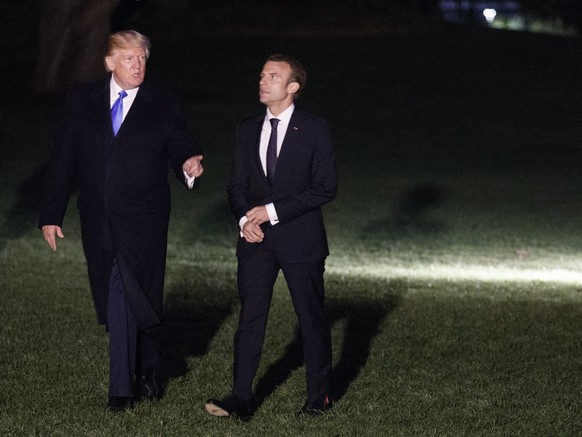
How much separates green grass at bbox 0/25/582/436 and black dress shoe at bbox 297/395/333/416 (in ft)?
0.28

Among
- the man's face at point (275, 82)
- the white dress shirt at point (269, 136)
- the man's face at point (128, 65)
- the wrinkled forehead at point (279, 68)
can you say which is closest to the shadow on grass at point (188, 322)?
the white dress shirt at point (269, 136)

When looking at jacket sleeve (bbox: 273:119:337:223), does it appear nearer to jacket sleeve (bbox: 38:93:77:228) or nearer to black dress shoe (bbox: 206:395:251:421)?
black dress shoe (bbox: 206:395:251:421)

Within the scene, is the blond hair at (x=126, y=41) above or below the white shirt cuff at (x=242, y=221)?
above

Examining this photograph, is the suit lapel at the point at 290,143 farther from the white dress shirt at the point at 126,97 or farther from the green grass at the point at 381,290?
the green grass at the point at 381,290

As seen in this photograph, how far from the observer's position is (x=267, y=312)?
26.5 ft

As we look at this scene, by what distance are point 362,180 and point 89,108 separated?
1556cm

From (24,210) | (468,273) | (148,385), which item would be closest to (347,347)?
(148,385)

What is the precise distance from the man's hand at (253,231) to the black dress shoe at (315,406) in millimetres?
1001

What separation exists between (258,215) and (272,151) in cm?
36

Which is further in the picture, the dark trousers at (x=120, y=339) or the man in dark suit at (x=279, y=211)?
the dark trousers at (x=120, y=339)

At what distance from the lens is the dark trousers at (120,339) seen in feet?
26.8

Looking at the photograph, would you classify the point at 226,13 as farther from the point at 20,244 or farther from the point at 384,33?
the point at 20,244

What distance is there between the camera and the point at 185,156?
809 cm

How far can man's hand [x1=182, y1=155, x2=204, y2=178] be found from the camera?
26.1 feet
